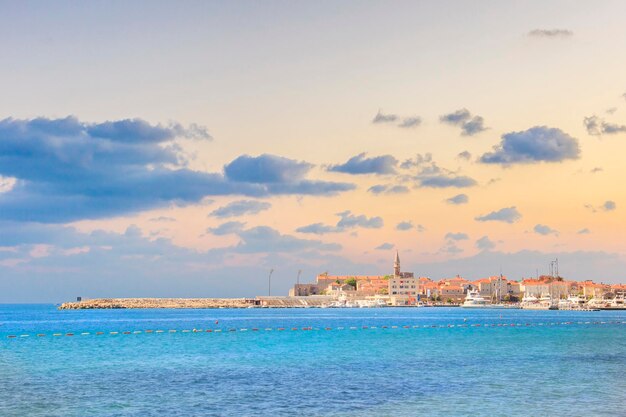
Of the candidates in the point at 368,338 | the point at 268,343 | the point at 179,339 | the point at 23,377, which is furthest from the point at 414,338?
the point at 23,377

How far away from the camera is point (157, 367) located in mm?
46344

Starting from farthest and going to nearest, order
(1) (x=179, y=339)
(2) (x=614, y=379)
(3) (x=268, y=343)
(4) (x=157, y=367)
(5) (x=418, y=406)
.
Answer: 1. (1) (x=179, y=339)
2. (3) (x=268, y=343)
3. (4) (x=157, y=367)
4. (2) (x=614, y=379)
5. (5) (x=418, y=406)

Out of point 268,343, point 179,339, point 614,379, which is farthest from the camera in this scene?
point 179,339

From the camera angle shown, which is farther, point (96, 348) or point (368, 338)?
point (368, 338)

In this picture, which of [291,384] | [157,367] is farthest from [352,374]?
[157,367]

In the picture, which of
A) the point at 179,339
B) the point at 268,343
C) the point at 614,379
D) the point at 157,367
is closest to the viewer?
the point at 614,379

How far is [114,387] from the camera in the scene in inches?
1453

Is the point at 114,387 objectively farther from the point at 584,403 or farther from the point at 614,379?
the point at 614,379

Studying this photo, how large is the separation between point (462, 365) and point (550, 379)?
824cm

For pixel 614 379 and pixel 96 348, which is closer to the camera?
pixel 614 379

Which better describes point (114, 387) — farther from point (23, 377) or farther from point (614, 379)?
point (614, 379)

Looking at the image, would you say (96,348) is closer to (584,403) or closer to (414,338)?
(414,338)

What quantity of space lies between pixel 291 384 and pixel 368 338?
130 feet

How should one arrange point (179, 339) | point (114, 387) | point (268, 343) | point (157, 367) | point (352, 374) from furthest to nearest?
1. point (179, 339)
2. point (268, 343)
3. point (157, 367)
4. point (352, 374)
5. point (114, 387)
